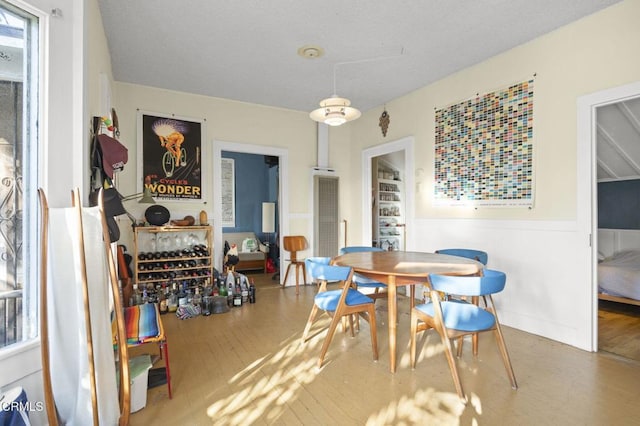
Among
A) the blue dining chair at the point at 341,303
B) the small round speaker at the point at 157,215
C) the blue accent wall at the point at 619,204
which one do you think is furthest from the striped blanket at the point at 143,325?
the blue accent wall at the point at 619,204

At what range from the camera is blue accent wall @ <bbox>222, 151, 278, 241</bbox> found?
23.9 ft

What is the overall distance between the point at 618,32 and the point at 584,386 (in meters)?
2.88

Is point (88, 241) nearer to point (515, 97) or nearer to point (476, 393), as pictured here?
point (476, 393)

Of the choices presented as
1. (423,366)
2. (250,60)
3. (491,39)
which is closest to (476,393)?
(423,366)

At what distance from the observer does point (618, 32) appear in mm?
2746

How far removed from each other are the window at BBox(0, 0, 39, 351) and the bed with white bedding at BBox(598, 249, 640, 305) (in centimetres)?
558

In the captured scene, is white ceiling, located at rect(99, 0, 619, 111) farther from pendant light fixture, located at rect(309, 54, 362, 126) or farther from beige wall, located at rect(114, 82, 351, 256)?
pendant light fixture, located at rect(309, 54, 362, 126)

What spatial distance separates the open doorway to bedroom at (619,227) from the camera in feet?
11.0

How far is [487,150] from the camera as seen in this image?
3.76m

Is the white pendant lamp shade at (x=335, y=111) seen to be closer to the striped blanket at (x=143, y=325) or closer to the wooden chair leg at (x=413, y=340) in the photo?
the wooden chair leg at (x=413, y=340)

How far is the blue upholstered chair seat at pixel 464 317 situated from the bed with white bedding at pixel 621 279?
283cm

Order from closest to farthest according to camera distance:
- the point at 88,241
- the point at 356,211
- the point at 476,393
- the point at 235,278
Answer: the point at 88,241 → the point at 476,393 → the point at 235,278 → the point at 356,211

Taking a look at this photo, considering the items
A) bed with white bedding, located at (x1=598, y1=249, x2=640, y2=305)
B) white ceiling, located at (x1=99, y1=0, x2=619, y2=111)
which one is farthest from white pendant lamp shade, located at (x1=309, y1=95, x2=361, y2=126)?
bed with white bedding, located at (x1=598, y1=249, x2=640, y2=305)

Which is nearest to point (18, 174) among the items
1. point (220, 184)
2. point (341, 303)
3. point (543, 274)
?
point (341, 303)
